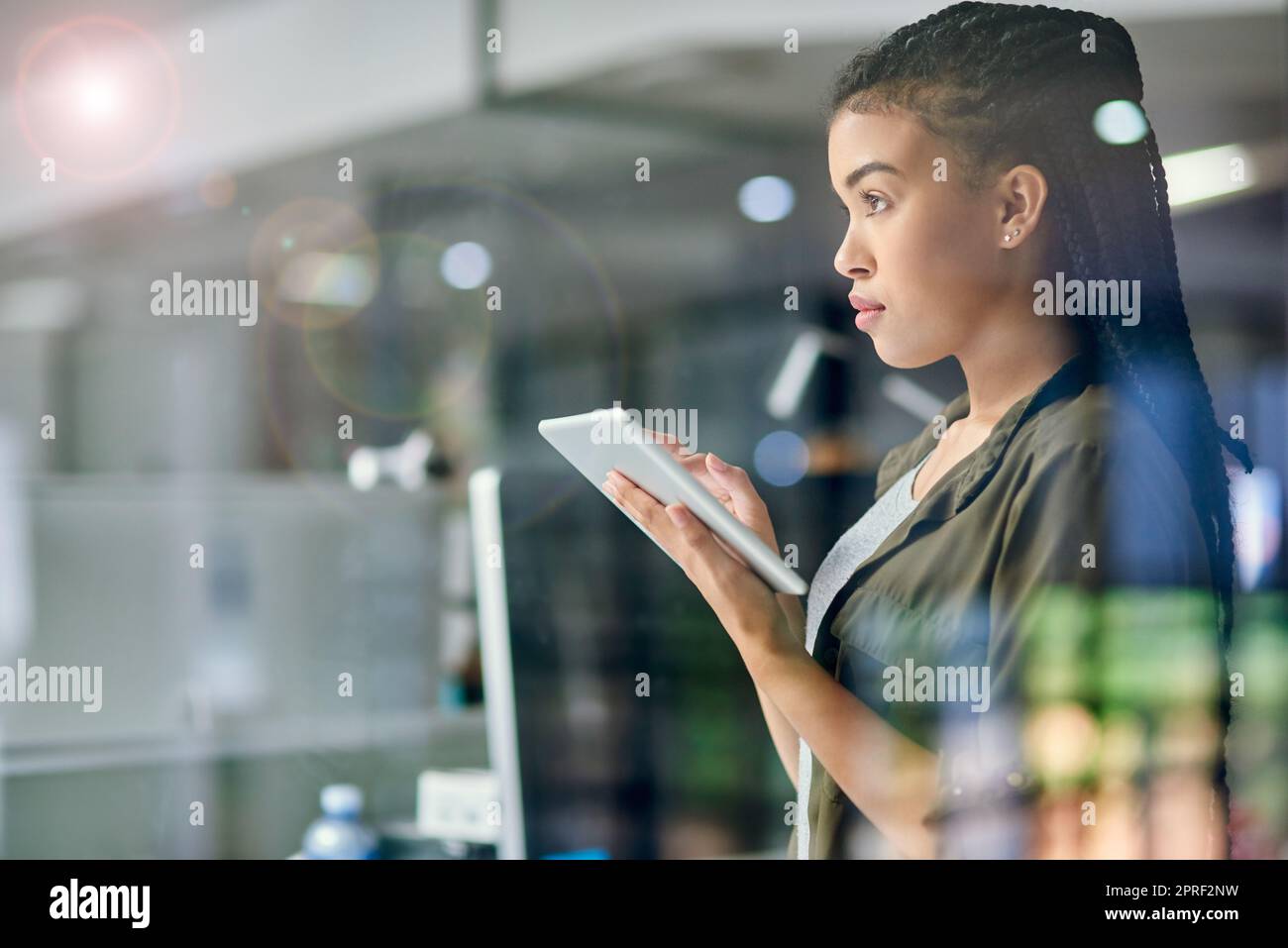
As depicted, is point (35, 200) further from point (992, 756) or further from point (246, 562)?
point (992, 756)

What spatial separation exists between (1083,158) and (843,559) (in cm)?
52

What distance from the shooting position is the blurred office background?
169 cm

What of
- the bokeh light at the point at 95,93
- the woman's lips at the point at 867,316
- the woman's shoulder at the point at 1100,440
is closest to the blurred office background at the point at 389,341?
the bokeh light at the point at 95,93

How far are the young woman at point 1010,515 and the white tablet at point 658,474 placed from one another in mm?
26

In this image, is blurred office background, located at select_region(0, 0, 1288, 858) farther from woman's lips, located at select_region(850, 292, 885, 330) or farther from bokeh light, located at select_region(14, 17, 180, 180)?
woman's lips, located at select_region(850, 292, 885, 330)

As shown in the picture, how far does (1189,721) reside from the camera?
4.50ft

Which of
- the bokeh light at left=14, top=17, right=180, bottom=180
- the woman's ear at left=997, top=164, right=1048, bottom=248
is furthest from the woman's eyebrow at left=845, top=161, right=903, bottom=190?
the bokeh light at left=14, top=17, right=180, bottom=180

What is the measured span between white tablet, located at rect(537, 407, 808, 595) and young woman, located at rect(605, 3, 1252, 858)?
1.0 inches

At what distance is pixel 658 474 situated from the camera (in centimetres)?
126

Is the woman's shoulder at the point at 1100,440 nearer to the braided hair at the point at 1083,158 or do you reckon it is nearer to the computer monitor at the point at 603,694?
the braided hair at the point at 1083,158

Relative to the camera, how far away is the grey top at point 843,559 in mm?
1340

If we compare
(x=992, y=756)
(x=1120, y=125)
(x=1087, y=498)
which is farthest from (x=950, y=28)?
(x=992, y=756)

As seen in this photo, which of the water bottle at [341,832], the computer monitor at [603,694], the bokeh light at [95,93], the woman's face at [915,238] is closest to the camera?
the woman's face at [915,238]

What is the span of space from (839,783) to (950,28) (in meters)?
0.88
